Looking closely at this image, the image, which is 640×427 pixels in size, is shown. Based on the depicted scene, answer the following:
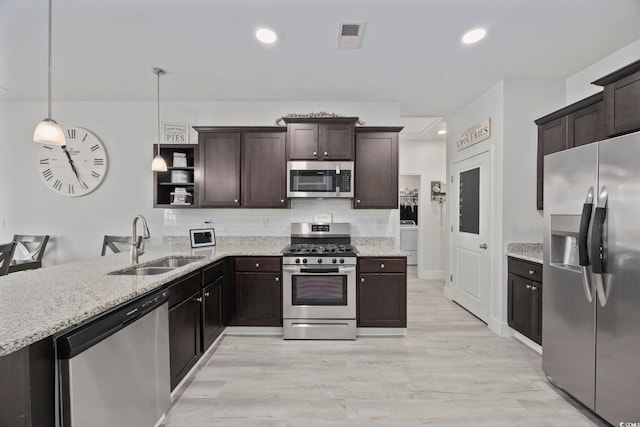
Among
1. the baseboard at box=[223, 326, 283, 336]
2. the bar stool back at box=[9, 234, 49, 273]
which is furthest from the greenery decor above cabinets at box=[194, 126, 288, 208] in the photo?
the bar stool back at box=[9, 234, 49, 273]

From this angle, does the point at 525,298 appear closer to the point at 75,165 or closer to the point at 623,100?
the point at 623,100

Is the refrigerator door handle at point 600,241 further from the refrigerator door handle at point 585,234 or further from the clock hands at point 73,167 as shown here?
the clock hands at point 73,167

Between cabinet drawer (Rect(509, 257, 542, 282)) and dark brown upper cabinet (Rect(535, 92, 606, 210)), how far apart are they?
26.5 inches

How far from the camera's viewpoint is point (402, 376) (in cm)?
247

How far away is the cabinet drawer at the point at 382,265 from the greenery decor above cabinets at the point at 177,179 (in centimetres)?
216

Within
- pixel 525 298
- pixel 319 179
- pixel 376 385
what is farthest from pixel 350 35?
pixel 525 298

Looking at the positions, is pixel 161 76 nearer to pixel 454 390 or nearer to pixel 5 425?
pixel 5 425

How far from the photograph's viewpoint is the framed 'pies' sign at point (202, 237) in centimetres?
355

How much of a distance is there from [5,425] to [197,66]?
2967 millimetres

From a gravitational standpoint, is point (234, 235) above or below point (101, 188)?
below

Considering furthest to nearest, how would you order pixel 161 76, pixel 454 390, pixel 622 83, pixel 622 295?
1. pixel 161 76
2. pixel 454 390
3. pixel 622 83
4. pixel 622 295

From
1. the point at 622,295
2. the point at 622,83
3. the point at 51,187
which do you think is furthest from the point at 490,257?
the point at 51,187

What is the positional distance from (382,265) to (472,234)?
1.54m

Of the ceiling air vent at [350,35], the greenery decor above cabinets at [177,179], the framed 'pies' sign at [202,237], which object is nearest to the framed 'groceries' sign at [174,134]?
the greenery decor above cabinets at [177,179]
